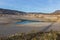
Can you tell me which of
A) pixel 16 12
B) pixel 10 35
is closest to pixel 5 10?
pixel 16 12

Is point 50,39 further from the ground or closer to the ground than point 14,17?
closer to the ground

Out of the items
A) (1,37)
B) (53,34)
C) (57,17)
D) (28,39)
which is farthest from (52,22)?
(1,37)

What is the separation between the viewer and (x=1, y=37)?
19.6 feet

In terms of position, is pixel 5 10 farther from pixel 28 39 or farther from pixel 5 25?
pixel 28 39

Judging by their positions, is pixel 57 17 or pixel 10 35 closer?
pixel 10 35

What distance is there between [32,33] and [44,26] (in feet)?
2.28

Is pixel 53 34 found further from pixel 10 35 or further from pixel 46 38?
pixel 10 35

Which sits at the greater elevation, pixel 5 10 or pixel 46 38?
pixel 5 10

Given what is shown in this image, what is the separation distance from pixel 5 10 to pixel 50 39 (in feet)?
5.82

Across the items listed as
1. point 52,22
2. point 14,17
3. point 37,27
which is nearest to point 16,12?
point 14,17

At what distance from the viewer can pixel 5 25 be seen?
668 centimetres

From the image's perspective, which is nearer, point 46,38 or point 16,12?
point 46,38

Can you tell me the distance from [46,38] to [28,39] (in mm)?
563

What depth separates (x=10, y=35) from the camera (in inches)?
238
